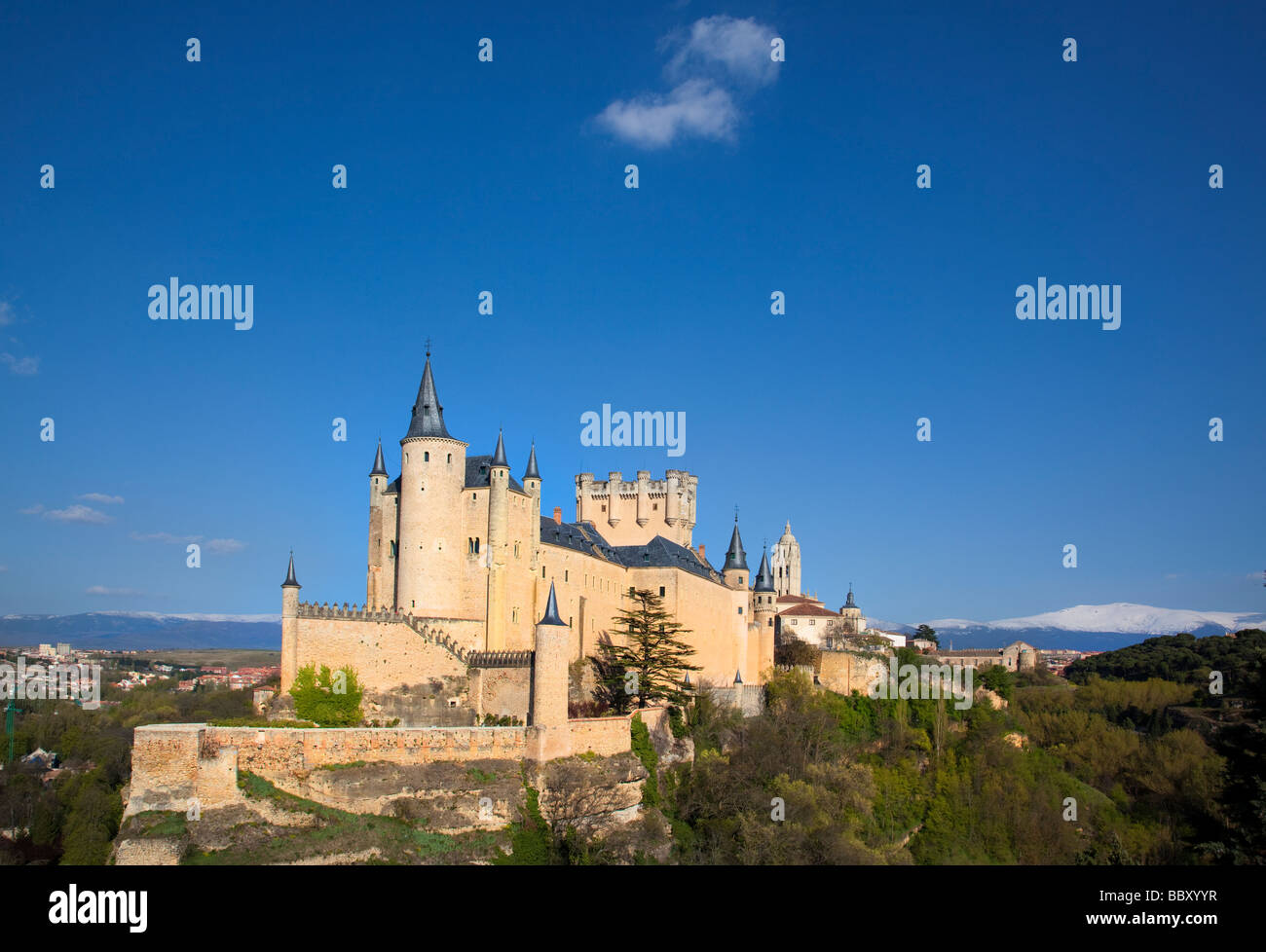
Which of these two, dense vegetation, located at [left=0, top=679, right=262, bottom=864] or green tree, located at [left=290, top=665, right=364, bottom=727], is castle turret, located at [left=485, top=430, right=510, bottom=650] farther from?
dense vegetation, located at [left=0, top=679, right=262, bottom=864]

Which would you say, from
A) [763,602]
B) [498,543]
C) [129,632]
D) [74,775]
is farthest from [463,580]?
[129,632]

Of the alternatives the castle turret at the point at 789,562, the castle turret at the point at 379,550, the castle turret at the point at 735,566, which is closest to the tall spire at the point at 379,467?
the castle turret at the point at 379,550

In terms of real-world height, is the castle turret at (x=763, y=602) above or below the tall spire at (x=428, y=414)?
below

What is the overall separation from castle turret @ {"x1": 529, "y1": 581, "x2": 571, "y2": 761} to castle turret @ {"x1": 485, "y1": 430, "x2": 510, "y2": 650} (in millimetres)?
7243

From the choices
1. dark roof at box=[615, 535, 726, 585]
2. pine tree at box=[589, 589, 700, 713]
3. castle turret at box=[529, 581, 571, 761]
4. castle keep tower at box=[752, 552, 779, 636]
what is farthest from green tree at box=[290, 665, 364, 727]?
castle keep tower at box=[752, 552, 779, 636]

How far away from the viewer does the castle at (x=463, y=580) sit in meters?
41.6

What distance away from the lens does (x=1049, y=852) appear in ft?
175

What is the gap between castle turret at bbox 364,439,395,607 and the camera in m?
46.7

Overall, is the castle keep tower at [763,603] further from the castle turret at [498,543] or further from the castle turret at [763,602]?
the castle turret at [498,543]

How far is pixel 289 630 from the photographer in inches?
1625

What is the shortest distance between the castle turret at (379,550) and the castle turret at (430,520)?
1.61 metres

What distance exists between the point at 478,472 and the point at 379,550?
605cm
